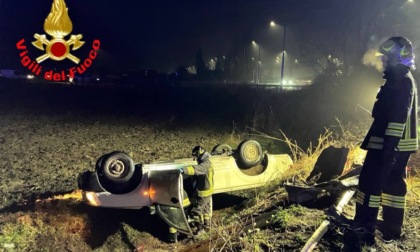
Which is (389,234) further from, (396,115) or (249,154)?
(249,154)

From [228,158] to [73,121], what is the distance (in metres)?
9.22

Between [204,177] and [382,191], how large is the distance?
2.13 metres

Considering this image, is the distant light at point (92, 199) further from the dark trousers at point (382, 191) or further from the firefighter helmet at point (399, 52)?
the firefighter helmet at point (399, 52)

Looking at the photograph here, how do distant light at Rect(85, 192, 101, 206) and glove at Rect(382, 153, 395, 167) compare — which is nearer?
glove at Rect(382, 153, 395, 167)

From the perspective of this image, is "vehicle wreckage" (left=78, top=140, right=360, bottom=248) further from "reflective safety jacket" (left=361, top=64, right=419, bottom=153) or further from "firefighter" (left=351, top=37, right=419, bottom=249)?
"reflective safety jacket" (left=361, top=64, right=419, bottom=153)

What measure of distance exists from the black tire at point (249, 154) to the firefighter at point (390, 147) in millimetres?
2009

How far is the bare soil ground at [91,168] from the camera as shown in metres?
4.17

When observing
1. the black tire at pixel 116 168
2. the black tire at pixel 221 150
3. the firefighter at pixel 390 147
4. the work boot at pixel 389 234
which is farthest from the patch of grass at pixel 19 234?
the work boot at pixel 389 234

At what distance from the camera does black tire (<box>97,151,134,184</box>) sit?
13.8ft

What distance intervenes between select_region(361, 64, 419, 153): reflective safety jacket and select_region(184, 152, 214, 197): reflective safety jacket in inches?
77.3

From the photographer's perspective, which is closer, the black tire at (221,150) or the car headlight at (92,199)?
the car headlight at (92,199)

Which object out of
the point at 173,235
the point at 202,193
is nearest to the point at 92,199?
the point at 173,235

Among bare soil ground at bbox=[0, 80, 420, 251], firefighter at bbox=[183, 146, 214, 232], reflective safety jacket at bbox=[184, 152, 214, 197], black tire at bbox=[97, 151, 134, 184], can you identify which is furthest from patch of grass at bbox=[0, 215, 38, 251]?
reflective safety jacket at bbox=[184, 152, 214, 197]

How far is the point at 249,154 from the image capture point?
5660 millimetres
